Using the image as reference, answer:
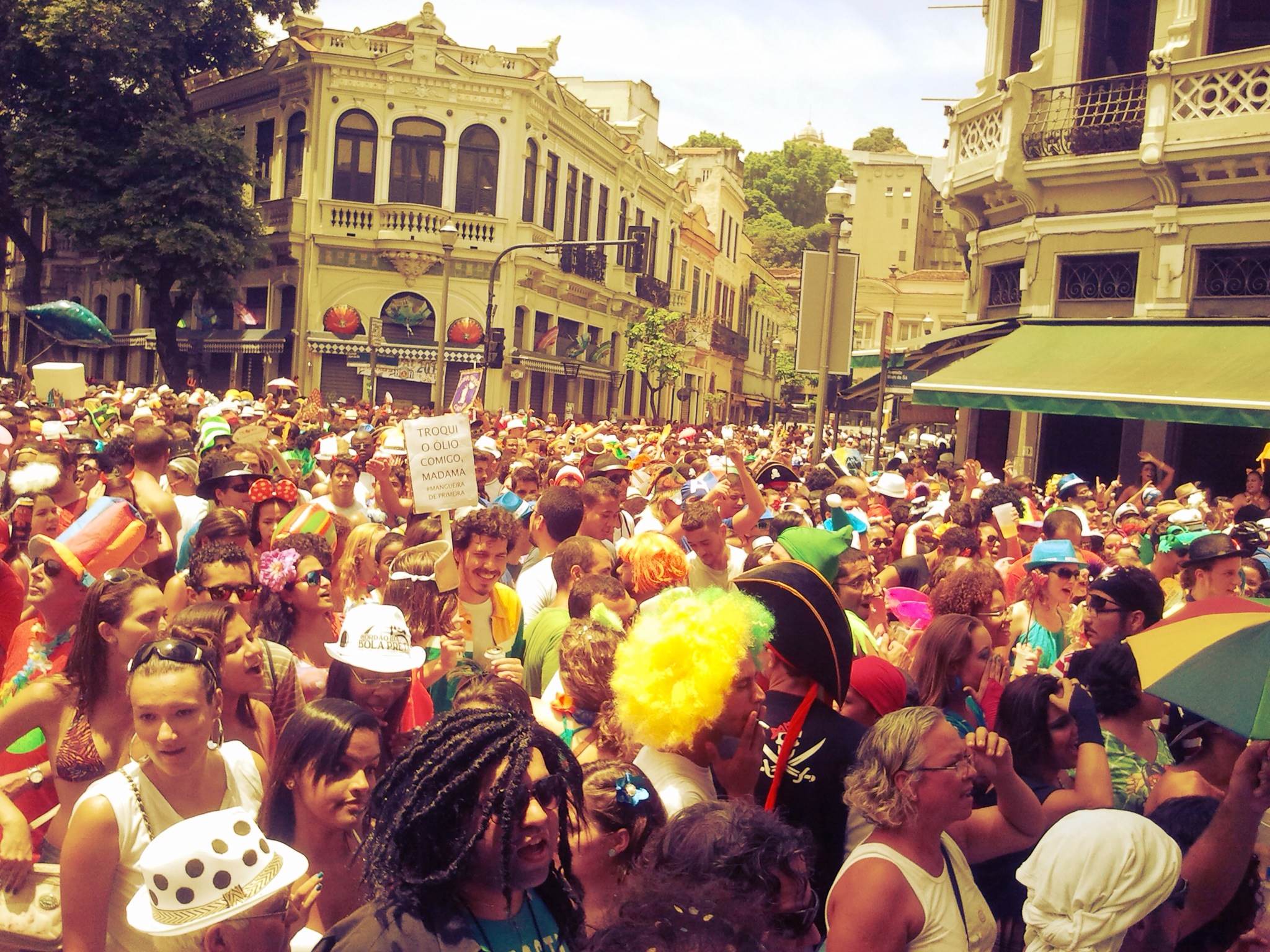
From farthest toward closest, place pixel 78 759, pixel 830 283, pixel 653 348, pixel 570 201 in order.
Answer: pixel 653 348 → pixel 570 201 → pixel 830 283 → pixel 78 759

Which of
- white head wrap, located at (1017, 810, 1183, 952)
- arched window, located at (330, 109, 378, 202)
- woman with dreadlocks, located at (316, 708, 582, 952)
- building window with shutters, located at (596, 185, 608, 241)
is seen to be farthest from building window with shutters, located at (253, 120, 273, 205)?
white head wrap, located at (1017, 810, 1183, 952)

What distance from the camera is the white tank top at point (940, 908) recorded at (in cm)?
304

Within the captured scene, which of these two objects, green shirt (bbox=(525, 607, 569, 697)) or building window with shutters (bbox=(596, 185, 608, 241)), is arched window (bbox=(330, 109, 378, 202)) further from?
green shirt (bbox=(525, 607, 569, 697))

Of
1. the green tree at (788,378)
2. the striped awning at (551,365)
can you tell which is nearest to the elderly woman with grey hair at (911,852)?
the striped awning at (551,365)

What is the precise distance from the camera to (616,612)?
15.3 ft

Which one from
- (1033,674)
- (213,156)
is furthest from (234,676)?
(213,156)

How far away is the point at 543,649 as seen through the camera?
5.02m

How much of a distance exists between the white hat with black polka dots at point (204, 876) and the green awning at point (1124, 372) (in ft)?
44.1

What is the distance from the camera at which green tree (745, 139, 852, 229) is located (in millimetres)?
93125

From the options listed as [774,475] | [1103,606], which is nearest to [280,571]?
[1103,606]

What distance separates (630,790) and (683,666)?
51 cm

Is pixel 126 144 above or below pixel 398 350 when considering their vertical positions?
above

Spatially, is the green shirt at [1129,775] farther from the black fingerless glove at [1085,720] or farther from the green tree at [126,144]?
the green tree at [126,144]

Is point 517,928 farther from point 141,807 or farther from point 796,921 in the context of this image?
point 141,807
